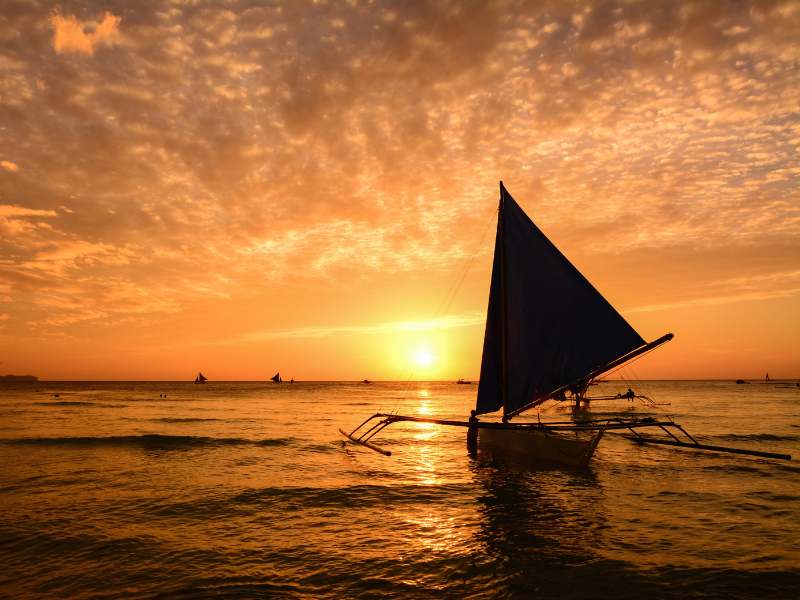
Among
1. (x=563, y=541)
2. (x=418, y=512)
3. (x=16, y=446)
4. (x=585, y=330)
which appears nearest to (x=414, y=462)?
(x=418, y=512)

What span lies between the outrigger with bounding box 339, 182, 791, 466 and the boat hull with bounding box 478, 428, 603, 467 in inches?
1.9

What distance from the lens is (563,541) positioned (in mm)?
12492

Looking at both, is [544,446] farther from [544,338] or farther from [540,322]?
[540,322]

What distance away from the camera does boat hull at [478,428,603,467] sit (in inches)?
821

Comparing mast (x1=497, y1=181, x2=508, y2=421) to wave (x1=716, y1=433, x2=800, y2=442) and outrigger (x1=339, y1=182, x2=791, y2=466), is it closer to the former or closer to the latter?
outrigger (x1=339, y1=182, x2=791, y2=466)

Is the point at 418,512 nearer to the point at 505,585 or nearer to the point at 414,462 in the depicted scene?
the point at 505,585

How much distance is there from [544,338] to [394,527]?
33.0 feet

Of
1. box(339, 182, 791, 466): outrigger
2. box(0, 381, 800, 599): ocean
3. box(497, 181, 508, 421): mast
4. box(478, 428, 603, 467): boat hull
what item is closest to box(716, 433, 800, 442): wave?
box(0, 381, 800, 599): ocean

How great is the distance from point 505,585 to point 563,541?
3493mm

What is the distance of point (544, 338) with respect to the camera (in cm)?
1977

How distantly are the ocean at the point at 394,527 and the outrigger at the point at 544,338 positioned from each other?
91.3 inches

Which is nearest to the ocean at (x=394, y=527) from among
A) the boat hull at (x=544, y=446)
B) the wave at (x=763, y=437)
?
the boat hull at (x=544, y=446)

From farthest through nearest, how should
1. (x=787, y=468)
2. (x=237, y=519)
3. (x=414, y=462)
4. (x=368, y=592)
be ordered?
(x=414, y=462) < (x=787, y=468) < (x=237, y=519) < (x=368, y=592)

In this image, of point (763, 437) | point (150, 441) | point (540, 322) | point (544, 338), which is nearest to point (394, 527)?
point (544, 338)
